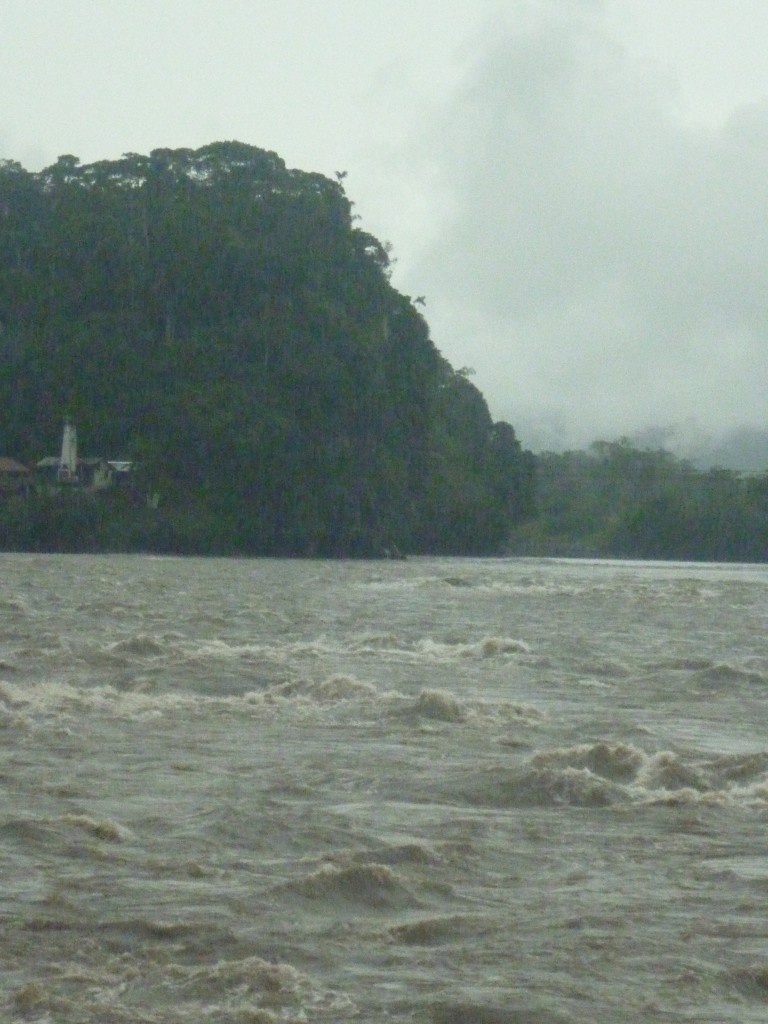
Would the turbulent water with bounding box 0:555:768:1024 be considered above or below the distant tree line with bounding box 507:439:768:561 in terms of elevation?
below

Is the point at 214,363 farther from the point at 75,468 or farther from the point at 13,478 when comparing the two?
the point at 13,478

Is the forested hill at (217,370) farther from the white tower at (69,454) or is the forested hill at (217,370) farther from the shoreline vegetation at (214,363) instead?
the white tower at (69,454)

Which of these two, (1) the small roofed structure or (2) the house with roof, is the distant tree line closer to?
(2) the house with roof

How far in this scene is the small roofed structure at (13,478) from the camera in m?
70.7

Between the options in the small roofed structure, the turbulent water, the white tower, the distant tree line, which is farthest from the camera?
the distant tree line

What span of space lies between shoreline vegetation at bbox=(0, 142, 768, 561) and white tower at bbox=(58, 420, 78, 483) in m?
0.54

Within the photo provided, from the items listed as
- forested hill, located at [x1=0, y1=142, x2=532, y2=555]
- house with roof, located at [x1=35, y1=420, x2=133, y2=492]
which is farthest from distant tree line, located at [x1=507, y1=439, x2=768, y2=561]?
house with roof, located at [x1=35, y1=420, x2=133, y2=492]

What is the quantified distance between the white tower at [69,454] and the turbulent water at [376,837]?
53.3 metres

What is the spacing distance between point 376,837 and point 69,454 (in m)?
66.2

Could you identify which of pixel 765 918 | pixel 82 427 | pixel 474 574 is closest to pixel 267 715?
pixel 765 918

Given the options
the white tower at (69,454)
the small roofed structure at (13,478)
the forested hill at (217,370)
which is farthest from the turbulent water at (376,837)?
the white tower at (69,454)

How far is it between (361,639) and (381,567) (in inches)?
1462

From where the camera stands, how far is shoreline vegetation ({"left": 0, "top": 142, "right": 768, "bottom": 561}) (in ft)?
232

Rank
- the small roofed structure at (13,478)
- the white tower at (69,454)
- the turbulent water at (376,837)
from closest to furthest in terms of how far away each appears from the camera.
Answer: the turbulent water at (376,837) < the small roofed structure at (13,478) < the white tower at (69,454)
